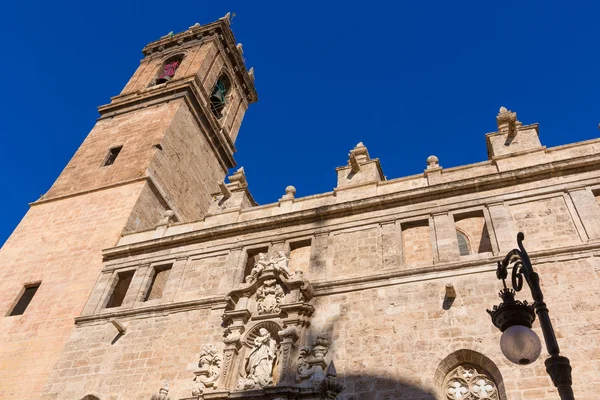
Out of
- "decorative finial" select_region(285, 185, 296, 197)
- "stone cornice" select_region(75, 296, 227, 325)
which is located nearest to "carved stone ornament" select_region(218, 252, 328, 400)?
"stone cornice" select_region(75, 296, 227, 325)

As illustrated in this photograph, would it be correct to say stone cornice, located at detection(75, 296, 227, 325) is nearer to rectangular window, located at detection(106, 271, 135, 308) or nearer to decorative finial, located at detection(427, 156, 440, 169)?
rectangular window, located at detection(106, 271, 135, 308)

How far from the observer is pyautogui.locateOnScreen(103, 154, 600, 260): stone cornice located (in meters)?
11.9

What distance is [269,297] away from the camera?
39.8 ft

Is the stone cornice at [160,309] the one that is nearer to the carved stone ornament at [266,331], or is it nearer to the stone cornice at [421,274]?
the stone cornice at [421,274]

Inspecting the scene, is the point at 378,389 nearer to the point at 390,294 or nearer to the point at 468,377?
the point at 468,377

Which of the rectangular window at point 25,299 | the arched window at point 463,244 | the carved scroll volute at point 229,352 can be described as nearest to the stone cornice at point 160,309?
the carved scroll volute at point 229,352

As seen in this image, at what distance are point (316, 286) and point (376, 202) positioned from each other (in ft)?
9.02

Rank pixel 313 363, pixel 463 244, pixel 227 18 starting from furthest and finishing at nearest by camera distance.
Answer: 1. pixel 227 18
2. pixel 463 244
3. pixel 313 363

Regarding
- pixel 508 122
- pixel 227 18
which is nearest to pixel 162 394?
pixel 508 122

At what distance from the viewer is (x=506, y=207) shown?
1185 centimetres

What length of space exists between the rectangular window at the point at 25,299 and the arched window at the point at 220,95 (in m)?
13.2

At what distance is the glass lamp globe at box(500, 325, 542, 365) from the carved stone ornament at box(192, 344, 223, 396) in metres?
7.51

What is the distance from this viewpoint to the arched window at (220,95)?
2711 centimetres

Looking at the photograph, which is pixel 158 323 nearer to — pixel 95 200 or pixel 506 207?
pixel 95 200
